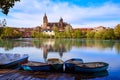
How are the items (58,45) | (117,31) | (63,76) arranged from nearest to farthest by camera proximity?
1. (63,76)
2. (58,45)
3. (117,31)

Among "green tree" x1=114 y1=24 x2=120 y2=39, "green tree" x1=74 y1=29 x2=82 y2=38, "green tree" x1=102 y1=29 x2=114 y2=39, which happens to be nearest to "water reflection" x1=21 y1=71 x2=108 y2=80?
"green tree" x1=114 y1=24 x2=120 y2=39

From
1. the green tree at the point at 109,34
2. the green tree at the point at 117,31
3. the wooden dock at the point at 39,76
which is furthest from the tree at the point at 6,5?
the green tree at the point at 109,34

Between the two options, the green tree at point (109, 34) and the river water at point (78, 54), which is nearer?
the river water at point (78, 54)

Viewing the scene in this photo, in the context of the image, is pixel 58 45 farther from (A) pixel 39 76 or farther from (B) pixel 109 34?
(B) pixel 109 34

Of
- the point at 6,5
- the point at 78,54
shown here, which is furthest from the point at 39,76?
the point at 78,54

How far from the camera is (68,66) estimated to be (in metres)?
19.2

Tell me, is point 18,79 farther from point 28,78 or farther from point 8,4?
point 8,4

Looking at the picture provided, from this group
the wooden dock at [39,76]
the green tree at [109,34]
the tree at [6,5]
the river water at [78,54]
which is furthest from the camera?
the green tree at [109,34]

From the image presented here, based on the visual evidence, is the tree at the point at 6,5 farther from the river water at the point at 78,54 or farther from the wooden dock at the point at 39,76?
the river water at the point at 78,54

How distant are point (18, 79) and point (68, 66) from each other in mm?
5193

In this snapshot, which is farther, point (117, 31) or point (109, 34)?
point (109, 34)

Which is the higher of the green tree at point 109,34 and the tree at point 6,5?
the tree at point 6,5

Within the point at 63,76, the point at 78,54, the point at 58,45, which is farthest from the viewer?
the point at 58,45

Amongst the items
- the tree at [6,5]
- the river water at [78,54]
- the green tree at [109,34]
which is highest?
the tree at [6,5]
